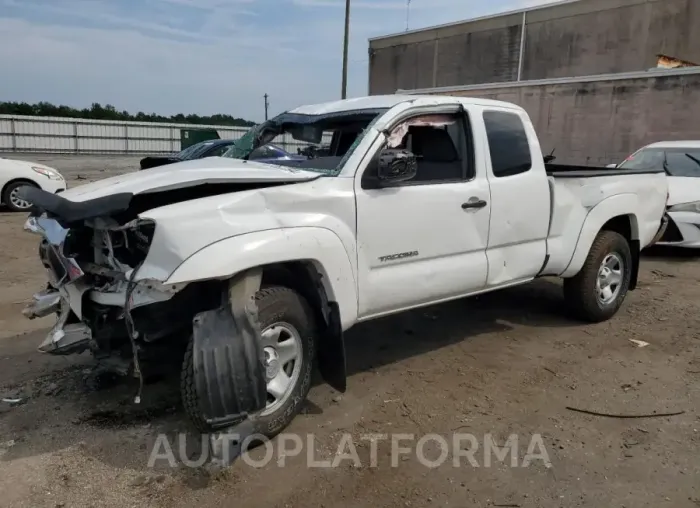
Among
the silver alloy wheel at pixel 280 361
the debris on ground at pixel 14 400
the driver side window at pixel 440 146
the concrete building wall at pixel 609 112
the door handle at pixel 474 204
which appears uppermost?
the concrete building wall at pixel 609 112

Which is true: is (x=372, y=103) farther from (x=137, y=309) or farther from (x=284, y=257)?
(x=137, y=309)

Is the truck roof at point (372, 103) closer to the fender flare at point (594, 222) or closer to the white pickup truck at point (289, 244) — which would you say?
the white pickup truck at point (289, 244)

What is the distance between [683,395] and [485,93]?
1561cm

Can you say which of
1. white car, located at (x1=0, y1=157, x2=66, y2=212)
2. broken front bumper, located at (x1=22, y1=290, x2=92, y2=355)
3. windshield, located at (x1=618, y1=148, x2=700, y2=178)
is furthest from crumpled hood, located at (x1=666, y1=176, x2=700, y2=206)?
white car, located at (x1=0, y1=157, x2=66, y2=212)

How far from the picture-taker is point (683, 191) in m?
8.60

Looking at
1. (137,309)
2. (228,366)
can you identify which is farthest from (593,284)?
(137,309)

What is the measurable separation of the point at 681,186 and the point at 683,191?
0.15 m

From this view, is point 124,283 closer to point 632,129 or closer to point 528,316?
point 528,316

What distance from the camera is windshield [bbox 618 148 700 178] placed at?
923 centimetres

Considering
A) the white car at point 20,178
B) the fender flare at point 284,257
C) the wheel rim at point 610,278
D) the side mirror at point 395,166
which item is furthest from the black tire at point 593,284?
the white car at point 20,178

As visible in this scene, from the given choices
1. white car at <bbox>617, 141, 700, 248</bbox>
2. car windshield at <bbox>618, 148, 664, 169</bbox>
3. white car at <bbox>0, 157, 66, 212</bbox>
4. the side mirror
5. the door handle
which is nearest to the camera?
the side mirror

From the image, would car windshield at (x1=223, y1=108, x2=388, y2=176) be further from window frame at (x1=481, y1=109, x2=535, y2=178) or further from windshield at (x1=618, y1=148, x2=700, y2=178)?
windshield at (x1=618, y1=148, x2=700, y2=178)

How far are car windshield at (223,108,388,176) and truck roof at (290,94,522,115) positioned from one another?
0.19 ft

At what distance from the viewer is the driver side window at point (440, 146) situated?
441 centimetres
